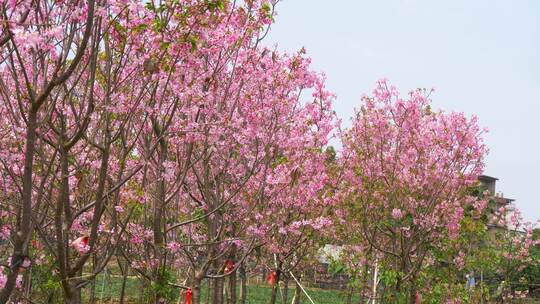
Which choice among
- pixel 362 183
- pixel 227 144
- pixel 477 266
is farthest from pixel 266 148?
pixel 477 266

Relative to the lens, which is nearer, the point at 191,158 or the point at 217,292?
the point at 191,158

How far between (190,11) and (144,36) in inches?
23.1

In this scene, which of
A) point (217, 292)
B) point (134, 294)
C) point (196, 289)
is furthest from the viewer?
point (134, 294)

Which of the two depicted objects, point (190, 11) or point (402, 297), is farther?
point (402, 297)

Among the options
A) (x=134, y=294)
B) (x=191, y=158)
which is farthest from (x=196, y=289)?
(x=134, y=294)

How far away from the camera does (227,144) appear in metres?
8.49

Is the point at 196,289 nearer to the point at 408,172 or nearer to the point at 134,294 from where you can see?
the point at 408,172

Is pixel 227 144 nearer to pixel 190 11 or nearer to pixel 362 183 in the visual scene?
pixel 190 11

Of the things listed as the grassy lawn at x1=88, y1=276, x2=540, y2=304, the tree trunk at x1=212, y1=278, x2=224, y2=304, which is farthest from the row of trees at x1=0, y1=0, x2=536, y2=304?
the grassy lawn at x1=88, y1=276, x2=540, y2=304

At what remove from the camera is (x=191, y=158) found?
29.1 ft

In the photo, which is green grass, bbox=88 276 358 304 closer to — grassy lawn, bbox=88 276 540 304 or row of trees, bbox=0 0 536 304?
grassy lawn, bbox=88 276 540 304

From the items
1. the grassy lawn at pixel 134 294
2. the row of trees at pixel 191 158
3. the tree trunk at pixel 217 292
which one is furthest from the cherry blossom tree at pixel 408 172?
the grassy lawn at pixel 134 294

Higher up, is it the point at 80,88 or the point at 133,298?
the point at 80,88

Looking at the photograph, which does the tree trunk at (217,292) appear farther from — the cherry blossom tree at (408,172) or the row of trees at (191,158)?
the cherry blossom tree at (408,172)
